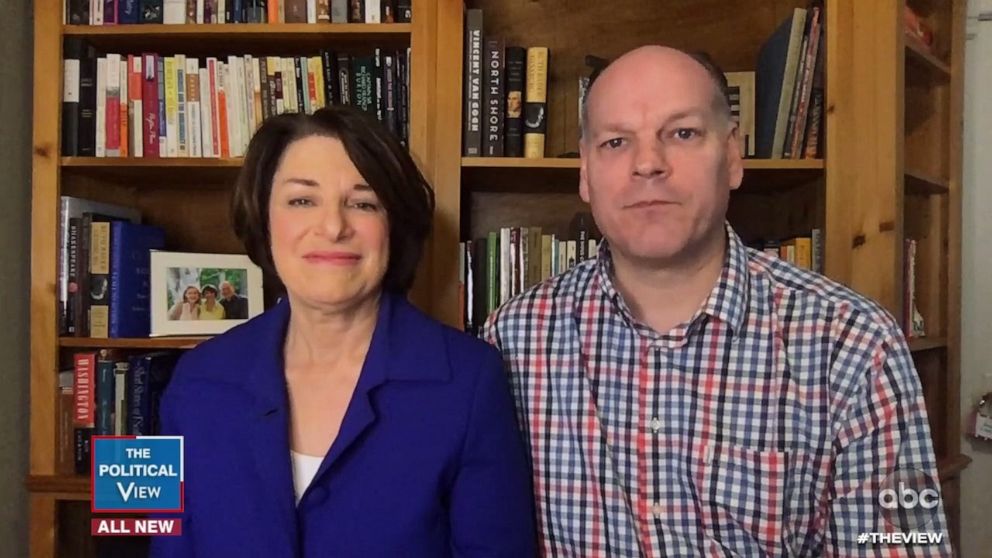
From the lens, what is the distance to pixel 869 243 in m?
1.40

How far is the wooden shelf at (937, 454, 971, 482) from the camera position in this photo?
1700 millimetres

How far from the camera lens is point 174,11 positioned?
4.94 ft

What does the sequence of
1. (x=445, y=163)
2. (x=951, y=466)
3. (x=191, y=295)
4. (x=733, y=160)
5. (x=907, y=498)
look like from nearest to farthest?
(x=907, y=498) → (x=733, y=160) → (x=445, y=163) → (x=191, y=295) → (x=951, y=466)

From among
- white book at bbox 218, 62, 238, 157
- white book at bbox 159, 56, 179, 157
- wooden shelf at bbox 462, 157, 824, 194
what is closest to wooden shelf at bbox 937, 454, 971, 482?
wooden shelf at bbox 462, 157, 824, 194

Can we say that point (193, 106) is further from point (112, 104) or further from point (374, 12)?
point (374, 12)

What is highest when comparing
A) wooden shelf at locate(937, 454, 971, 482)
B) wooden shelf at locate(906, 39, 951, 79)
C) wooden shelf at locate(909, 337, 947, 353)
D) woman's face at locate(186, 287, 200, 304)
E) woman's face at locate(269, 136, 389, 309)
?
wooden shelf at locate(906, 39, 951, 79)

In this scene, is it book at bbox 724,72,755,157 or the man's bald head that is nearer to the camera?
the man's bald head

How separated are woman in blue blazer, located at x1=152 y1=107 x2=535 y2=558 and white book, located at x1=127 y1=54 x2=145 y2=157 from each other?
570 millimetres

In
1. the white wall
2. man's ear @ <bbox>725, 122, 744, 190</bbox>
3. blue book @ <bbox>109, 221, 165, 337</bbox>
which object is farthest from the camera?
the white wall

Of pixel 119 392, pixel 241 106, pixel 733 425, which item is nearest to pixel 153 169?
pixel 241 106

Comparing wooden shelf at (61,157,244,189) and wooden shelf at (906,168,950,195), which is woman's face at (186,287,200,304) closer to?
wooden shelf at (61,157,244,189)

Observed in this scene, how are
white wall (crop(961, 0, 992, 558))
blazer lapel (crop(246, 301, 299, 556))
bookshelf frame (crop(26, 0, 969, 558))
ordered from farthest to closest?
white wall (crop(961, 0, 992, 558)) < bookshelf frame (crop(26, 0, 969, 558)) < blazer lapel (crop(246, 301, 299, 556))

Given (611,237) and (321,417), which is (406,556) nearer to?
(321,417)

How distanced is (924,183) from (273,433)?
1.41 metres
